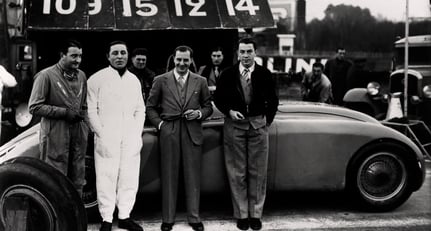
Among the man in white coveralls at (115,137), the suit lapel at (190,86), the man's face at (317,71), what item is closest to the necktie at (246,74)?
the suit lapel at (190,86)

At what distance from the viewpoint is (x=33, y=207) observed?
3572 mm

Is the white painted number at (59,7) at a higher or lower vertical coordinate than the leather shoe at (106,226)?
higher

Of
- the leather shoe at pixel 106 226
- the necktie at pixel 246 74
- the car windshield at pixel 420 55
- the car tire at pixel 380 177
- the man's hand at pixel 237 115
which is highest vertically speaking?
the car windshield at pixel 420 55

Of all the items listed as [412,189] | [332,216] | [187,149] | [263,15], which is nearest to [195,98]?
[187,149]

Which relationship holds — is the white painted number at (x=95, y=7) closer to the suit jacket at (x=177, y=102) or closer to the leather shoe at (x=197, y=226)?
the suit jacket at (x=177, y=102)

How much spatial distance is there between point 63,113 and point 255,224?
2.11 metres

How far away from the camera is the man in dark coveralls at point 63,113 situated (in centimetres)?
459

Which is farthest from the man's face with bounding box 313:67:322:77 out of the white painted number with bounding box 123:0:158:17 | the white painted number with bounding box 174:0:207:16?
the white painted number with bounding box 123:0:158:17

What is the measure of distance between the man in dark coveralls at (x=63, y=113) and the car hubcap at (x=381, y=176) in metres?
2.96

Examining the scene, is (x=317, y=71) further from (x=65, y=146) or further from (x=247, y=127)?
(x=65, y=146)

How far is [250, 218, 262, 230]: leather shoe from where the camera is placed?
5020mm

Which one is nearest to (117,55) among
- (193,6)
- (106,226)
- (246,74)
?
(246,74)

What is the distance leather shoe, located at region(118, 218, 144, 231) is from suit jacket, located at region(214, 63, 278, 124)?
1.38 m

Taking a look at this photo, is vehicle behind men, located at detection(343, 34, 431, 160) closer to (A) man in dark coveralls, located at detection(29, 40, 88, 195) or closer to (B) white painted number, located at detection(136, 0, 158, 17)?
(B) white painted number, located at detection(136, 0, 158, 17)
